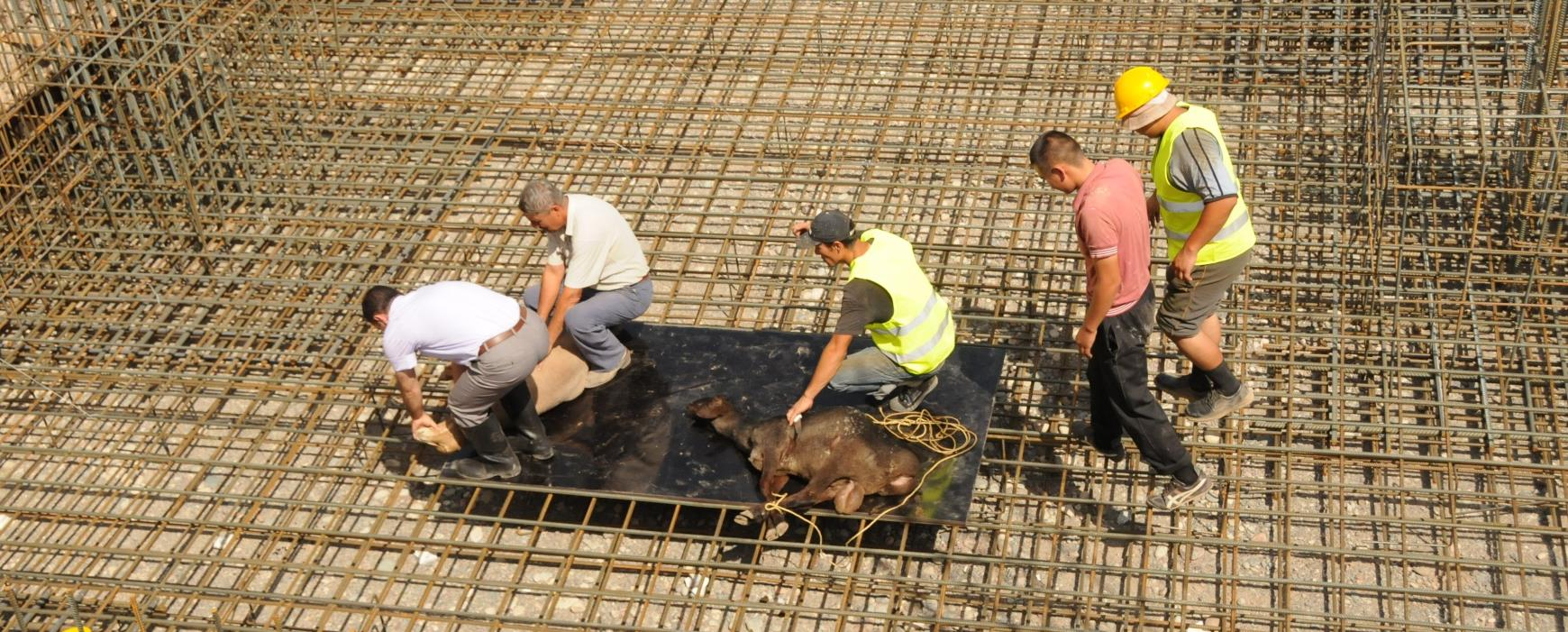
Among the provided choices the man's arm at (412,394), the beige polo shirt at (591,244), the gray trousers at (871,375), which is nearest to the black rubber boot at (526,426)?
the man's arm at (412,394)

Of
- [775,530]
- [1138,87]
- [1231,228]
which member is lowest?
[775,530]

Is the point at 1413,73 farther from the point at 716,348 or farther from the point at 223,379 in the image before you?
the point at 223,379

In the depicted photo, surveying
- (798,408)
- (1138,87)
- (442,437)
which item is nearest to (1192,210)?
(1138,87)

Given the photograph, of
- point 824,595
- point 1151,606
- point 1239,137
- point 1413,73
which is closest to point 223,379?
point 824,595

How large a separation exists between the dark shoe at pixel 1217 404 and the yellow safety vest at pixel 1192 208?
34.8 inches

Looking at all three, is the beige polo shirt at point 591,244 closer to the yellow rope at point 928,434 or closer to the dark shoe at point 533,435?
the dark shoe at point 533,435

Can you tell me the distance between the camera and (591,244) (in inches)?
271

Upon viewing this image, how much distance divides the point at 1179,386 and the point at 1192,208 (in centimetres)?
129

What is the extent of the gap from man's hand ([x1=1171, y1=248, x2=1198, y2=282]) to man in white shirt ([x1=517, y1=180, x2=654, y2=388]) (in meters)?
2.49

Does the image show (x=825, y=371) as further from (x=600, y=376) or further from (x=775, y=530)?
(x=600, y=376)

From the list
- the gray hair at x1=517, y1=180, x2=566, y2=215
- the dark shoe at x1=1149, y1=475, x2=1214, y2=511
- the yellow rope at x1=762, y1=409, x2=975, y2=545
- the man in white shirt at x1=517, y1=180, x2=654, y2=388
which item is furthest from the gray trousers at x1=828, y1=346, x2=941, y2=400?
the gray hair at x1=517, y1=180, x2=566, y2=215

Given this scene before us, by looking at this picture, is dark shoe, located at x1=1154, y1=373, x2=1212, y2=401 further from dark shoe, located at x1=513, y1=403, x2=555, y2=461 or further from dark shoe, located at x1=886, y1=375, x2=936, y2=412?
dark shoe, located at x1=513, y1=403, x2=555, y2=461

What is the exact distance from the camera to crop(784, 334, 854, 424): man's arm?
639 cm

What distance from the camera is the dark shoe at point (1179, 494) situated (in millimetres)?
6590
